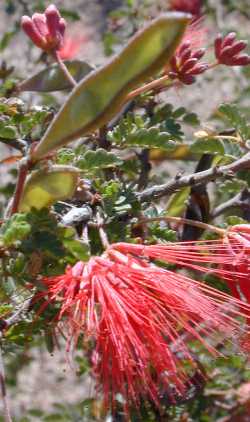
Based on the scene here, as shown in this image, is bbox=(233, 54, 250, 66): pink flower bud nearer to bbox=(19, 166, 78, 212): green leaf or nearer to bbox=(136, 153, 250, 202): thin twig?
bbox=(136, 153, 250, 202): thin twig

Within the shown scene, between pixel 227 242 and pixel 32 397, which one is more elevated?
pixel 227 242

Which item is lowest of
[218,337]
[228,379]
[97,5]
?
[228,379]

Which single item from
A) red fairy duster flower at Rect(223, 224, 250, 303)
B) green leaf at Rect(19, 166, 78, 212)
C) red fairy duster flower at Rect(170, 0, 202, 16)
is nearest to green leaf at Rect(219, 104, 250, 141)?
red fairy duster flower at Rect(223, 224, 250, 303)

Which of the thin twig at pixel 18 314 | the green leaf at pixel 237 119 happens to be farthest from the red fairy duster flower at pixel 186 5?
the thin twig at pixel 18 314

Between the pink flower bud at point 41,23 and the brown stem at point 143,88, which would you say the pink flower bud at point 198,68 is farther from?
the pink flower bud at point 41,23

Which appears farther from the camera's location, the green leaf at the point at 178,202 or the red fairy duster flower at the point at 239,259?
the green leaf at the point at 178,202

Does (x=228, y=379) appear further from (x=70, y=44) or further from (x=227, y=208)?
(x=70, y=44)

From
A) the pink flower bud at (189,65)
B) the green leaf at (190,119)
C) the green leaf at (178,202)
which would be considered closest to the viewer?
the pink flower bud at (189,65)

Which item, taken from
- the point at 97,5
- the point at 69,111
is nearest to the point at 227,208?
the point at 69,111
